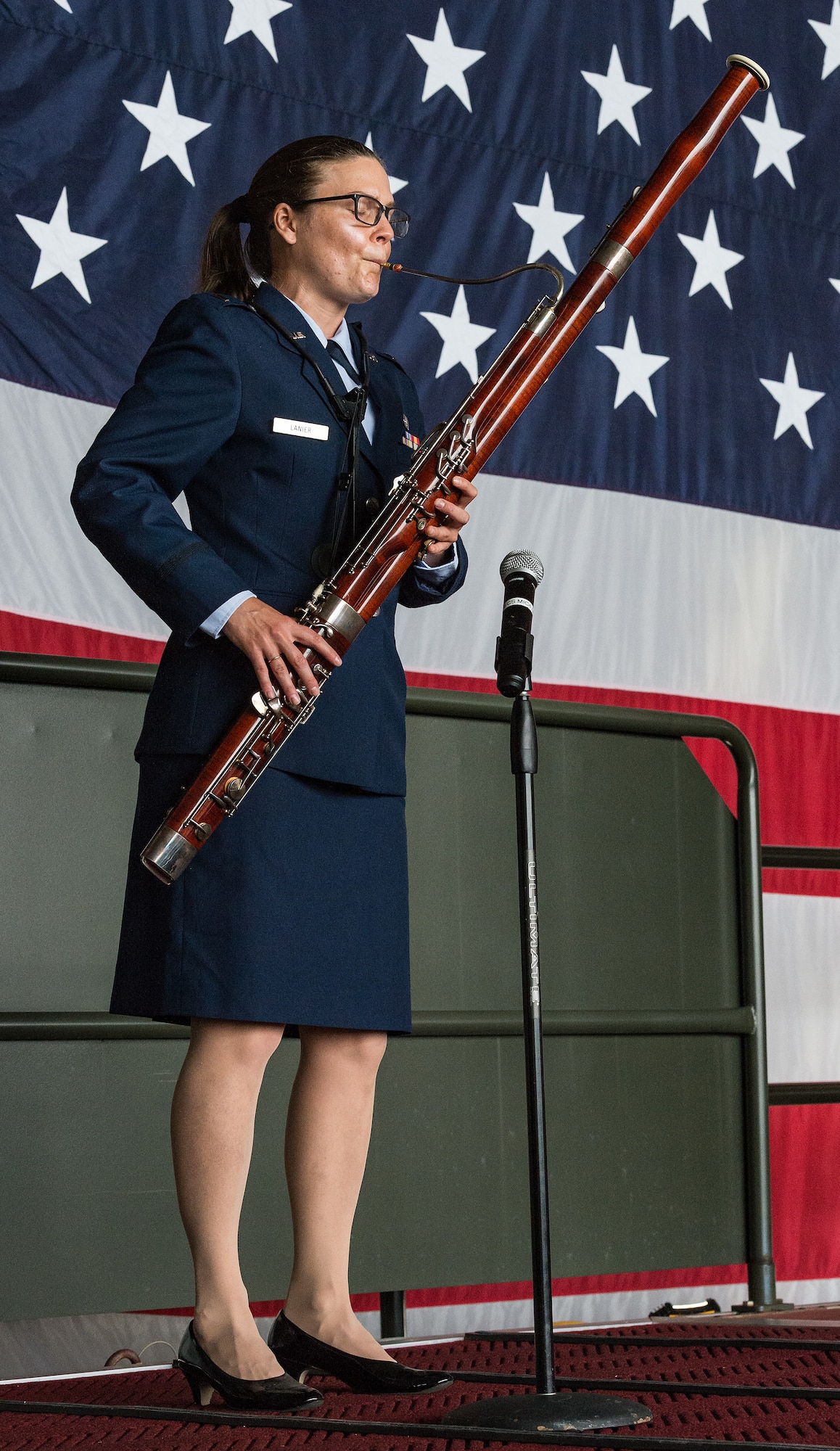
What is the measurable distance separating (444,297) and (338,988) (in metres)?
1.90

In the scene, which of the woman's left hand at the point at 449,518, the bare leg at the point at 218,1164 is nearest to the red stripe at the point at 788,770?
the woman's left hand at the point at 449,518

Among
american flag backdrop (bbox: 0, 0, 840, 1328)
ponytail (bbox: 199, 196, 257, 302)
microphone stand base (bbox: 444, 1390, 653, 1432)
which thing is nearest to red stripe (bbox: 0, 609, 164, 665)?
american flag backdrop (bbox: 0, 0, 840, 1328)

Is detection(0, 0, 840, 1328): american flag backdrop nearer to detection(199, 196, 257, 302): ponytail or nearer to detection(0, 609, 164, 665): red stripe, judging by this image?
detection(0, 609, 164, 665): red stripe

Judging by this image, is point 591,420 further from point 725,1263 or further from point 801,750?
point 725,1263

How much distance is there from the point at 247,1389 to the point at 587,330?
2.40 metres

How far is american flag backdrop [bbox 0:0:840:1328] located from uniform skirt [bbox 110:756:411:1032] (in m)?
1.14

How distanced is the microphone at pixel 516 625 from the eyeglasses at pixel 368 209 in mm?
429

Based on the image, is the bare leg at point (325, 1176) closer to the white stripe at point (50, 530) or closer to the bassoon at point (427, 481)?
the bassoon at point (427, 481)

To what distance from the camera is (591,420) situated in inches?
128

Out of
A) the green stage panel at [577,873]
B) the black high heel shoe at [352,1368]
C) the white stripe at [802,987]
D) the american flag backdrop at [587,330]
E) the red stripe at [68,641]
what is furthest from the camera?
the white stripe at [802,987]

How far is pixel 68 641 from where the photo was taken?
259 centimetres

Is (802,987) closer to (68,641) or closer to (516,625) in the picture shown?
(68,641)

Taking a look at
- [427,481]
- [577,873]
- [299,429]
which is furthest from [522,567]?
[577,873]

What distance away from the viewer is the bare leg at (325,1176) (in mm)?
1564
